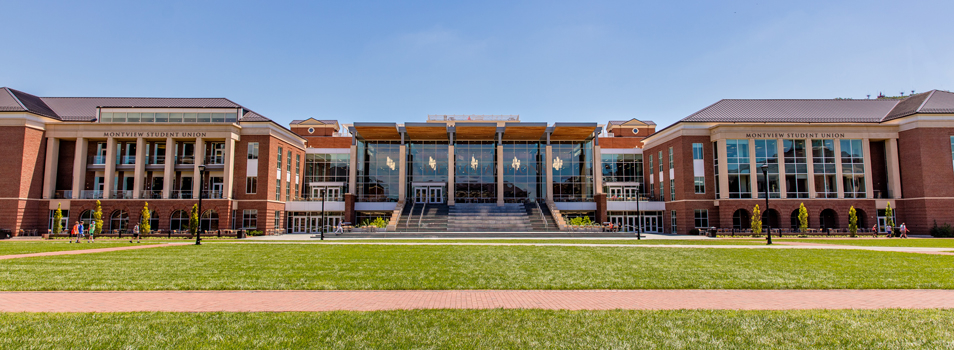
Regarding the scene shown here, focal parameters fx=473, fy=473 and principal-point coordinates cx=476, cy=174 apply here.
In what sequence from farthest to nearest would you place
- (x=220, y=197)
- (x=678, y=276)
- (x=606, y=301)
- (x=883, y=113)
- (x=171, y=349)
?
1. (x=883, y=113)
2. (x=220, y=197)
3. (x=678, y=276)
4. (x=606, y=301)
5. (x=171, y=349)

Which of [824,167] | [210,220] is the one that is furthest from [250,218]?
[824,167]

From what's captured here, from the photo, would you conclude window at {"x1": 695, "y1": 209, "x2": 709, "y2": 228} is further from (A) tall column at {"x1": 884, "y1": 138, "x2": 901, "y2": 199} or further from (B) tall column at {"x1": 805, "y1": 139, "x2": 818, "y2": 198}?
(A) tall column at {"x1": 884, "y1": 138, "x2": 901, "y2": 199}

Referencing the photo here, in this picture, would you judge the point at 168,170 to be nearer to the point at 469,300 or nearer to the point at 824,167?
the point at 469,300

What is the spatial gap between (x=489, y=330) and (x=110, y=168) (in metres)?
47.4

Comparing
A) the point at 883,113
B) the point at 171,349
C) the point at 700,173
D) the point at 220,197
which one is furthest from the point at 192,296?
the point at 883,113

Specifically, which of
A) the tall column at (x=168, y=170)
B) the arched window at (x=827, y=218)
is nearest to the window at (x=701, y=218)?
the arched window at (x=827, y=218)

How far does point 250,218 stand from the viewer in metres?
42.2

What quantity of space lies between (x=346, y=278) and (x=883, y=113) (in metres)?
55.9

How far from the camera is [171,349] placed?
535 centimetres

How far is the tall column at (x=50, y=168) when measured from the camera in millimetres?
40062

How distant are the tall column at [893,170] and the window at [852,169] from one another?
2.22m

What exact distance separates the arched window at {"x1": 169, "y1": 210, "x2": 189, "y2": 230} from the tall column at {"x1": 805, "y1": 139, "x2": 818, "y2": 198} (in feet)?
180

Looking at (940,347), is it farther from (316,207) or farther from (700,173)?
(316,207)

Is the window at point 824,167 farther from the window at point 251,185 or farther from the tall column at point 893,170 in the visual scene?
the window at point 251,185
